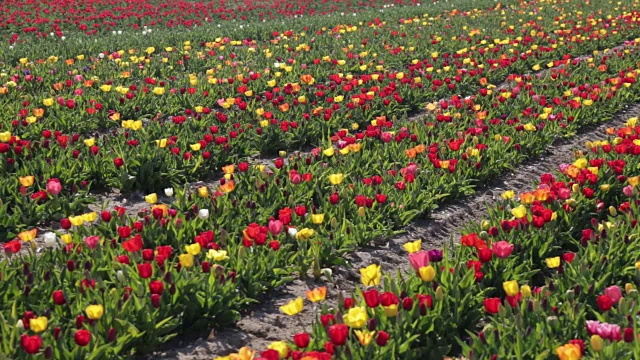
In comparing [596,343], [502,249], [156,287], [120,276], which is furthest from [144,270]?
[596,343]

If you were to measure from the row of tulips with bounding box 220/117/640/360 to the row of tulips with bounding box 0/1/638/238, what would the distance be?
234cm

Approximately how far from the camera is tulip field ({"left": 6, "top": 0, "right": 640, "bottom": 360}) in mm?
3201

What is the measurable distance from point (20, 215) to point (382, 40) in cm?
814

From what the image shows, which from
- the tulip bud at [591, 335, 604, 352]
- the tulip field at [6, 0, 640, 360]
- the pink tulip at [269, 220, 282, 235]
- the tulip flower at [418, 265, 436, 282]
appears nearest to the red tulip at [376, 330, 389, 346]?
the tulip field at [6, 0, 640, 360]

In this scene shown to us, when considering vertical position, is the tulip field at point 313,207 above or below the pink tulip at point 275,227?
below

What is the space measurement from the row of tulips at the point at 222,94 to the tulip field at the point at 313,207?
0.11 feet

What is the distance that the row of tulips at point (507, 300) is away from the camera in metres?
2.96

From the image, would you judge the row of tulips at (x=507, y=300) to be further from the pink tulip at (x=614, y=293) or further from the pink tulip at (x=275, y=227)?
the pink tulip at (x=275, y=227)

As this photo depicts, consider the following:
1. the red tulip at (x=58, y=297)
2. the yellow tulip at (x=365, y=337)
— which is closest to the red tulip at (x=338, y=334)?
the yellow tulip at (x=365, y=337)

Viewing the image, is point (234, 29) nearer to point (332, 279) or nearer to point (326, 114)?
point (326, 114)

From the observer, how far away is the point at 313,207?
4715mm

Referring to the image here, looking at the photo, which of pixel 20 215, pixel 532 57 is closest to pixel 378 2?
pixel 532 57

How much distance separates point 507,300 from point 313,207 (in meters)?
1.74

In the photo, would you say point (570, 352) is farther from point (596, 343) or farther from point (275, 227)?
point (275, 227)
